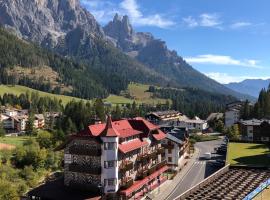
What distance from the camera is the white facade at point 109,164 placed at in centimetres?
6719

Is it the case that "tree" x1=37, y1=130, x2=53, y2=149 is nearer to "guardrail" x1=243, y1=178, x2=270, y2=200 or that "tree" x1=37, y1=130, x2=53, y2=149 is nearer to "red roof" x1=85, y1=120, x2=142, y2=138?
"red roof" x1=85, y1=120, x2=142, y2=138

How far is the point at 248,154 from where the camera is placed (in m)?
107

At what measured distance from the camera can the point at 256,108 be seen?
18138 centimetres

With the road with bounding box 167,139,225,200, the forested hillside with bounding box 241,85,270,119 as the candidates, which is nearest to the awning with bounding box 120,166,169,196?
the road with bounding box 167,139,225,200

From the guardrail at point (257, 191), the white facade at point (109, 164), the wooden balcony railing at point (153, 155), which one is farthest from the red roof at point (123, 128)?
the guardrail at point (257, 191)

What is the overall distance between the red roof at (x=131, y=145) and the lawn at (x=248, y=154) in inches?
947

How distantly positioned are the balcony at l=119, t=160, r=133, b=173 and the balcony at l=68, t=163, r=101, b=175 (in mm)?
4385

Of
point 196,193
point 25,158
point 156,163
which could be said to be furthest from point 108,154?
point 25,158

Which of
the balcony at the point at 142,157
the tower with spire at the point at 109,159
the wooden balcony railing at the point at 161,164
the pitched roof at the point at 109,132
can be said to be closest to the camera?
the pitched roof at the point at 109,132

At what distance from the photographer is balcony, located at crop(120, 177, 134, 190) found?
230ft

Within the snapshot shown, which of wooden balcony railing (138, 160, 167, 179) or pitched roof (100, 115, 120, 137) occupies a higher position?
pitched roof (100, 115, 120, 137)

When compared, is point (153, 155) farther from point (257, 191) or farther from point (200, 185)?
point (257, 191)

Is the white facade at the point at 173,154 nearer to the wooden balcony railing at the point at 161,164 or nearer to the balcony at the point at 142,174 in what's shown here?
the wooden balcony railing at the point at 161,164

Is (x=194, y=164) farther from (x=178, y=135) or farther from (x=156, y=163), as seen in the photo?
(x=156, y=163)
